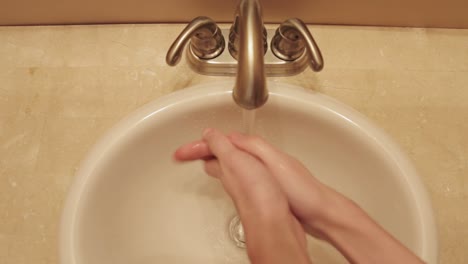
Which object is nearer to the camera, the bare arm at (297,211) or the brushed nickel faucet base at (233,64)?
the bare arm at (297,211)

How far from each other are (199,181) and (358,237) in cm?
26

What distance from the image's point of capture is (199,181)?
589 mm

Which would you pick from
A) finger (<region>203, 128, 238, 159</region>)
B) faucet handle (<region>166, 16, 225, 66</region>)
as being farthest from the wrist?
faucet handle (<region>166, 16, 225, 66</region>)

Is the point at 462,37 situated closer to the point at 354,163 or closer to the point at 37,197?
the point at 354,163

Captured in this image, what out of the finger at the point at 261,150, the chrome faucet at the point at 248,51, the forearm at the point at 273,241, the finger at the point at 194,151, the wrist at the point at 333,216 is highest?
the chrome faucet at the point at 248,51

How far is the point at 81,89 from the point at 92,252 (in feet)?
0.79

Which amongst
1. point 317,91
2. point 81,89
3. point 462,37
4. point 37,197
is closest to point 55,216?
point 37,197

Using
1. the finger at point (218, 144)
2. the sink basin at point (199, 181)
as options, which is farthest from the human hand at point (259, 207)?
the sink basin at point (199, 181)

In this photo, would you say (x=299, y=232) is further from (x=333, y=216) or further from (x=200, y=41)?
(x=200, y=41)

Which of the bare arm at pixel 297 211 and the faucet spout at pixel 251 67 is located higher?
the faucet spout at pixel 251 67

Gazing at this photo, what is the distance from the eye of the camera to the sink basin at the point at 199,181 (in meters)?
0.48

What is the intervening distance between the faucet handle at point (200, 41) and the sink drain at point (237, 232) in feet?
0.82

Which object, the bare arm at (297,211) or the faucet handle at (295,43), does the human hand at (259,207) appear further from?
the faucet handle at (295,43)

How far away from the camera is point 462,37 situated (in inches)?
24.1
